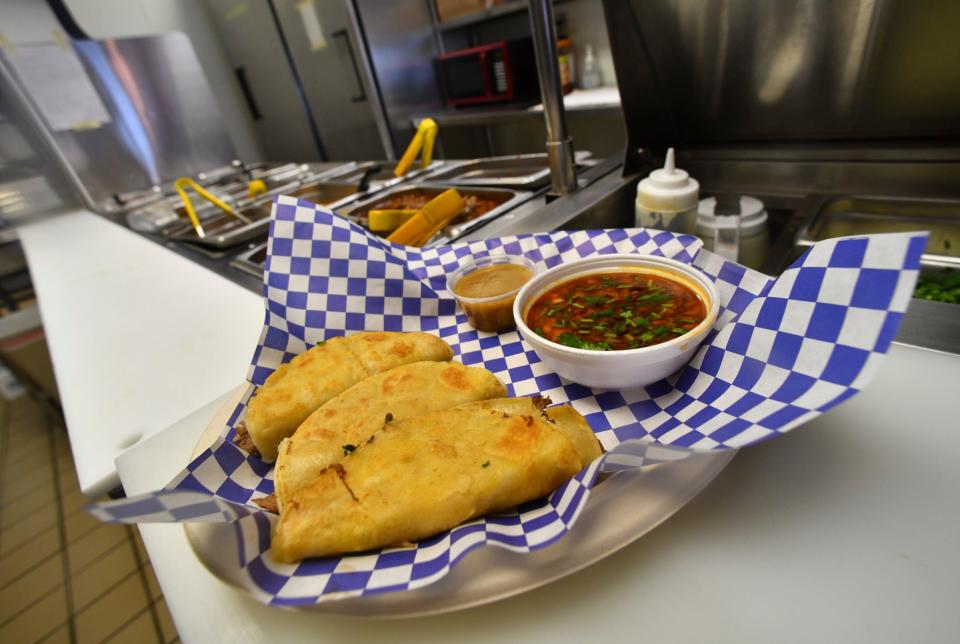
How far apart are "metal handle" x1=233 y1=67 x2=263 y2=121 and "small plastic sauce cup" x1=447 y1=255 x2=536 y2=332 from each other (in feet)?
24.7

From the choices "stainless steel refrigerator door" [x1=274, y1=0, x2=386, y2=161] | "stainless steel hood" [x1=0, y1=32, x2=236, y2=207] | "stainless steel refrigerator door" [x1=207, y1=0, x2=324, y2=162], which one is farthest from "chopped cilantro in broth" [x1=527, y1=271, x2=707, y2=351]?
"stainless steel refrigerator door" [x1=207, y1=0, x2=324, y2=162]

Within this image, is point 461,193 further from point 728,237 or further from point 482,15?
point 482,15

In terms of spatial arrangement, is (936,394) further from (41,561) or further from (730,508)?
(41,561)

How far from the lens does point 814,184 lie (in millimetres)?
1735

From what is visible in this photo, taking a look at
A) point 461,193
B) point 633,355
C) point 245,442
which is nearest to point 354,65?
point 461,193

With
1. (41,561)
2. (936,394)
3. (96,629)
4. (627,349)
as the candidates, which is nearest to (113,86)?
(41,561)

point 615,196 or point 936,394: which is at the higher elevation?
point 615,196

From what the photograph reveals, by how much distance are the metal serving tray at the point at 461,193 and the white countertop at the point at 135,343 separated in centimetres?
79

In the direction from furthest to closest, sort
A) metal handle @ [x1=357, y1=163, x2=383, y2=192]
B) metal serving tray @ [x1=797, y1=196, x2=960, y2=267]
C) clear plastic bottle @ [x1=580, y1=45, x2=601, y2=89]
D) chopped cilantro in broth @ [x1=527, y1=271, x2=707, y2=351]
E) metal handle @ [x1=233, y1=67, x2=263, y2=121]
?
metal handle @ [x1=233, y1=67, x2=263, y2=121] → clear plastic bottle @ [x1=580, y1=45, x2=601, y2=89] → metal handle @ [x1=357, y1=163, x2=383, y2=192] → metal serving tray @ [x1=797, y1=196, x2=960, y2=267] → chopped cilantro in broth @ [x1=527, y1=271, x2=707, y2=351]

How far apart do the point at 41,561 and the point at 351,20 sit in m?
5.28

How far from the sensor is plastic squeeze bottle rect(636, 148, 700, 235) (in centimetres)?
143

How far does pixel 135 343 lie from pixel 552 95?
73.2 inches

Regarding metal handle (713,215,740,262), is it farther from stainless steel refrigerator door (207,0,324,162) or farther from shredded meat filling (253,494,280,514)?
stainless steel refrigerator door (207,0,324,162)

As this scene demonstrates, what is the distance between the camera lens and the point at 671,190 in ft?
4.69
